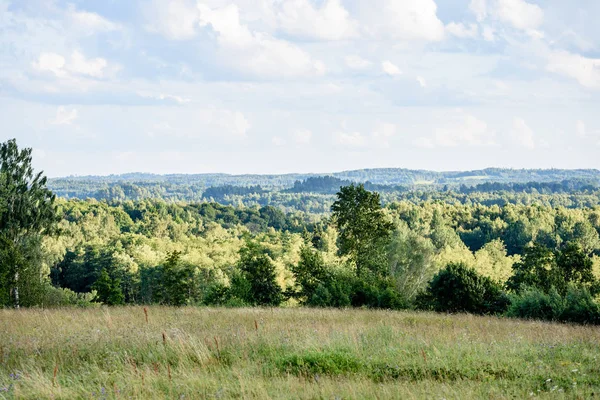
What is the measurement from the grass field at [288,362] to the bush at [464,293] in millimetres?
15122

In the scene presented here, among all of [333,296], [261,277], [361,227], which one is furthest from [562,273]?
[261,277]

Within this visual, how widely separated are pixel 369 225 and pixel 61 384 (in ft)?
119

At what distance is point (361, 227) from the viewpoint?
139ft

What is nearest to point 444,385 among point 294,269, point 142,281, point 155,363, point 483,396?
point 483,396

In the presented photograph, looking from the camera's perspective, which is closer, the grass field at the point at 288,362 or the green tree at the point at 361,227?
the grass field at the point at 288,362

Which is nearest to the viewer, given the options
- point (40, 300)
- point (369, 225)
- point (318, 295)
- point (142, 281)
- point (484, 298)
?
point (318, 295)

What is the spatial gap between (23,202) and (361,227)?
23.9 m

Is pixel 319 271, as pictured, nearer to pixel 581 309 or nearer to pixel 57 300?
pixel 581 309

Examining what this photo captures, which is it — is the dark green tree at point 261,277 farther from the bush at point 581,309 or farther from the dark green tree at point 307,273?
the bush at point 581,309

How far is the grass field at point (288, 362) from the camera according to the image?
682 centimetres

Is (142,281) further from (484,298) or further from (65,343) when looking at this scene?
(65,343)

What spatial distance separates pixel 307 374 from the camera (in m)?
7.87

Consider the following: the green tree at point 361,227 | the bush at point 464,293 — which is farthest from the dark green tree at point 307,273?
the bush at point 464,293

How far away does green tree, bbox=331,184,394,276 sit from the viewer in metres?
42.5
